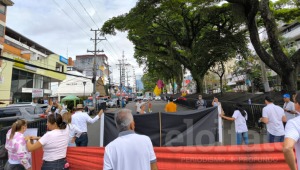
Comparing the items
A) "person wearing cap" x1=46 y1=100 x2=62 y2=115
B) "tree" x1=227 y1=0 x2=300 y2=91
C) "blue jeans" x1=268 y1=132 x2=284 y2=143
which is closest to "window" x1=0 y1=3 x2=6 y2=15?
"person wearing cap" x1=46 y1=100 x2=62 y2=115

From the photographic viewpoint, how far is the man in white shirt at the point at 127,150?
234cm

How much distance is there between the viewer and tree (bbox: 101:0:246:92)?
19.0 m

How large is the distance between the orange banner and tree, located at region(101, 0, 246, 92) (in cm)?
1376

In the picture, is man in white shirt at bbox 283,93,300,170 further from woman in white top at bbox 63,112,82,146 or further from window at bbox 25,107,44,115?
window at bbox 25,107,44,115

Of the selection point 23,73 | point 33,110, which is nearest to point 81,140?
point 33,110

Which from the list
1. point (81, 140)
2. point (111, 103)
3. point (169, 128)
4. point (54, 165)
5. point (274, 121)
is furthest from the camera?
point (111, 103)

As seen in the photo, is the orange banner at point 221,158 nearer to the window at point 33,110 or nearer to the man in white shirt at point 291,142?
the man in white shirt at point 291,142

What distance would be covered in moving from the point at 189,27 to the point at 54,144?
22.1 metres

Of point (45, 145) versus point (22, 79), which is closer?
point (45, 145)

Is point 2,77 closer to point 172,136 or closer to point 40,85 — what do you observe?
point 40,85

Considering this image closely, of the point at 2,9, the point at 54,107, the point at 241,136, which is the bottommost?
the point at 241,136

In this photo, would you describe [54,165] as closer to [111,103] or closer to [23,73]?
[111,103]

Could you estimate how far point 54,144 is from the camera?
12.1ft

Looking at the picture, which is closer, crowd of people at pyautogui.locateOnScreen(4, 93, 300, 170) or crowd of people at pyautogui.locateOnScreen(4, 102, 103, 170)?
crowd of people at pyautogui.locateOnScreen(4, 93, 300, 170)
